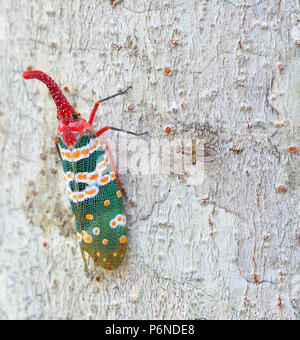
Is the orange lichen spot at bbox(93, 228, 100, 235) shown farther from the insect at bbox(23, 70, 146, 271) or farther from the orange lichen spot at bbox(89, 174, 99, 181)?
the orange lichen spot at bbox(89, 174, 99, 181)

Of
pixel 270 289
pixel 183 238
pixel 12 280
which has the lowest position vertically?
pixel 12 280

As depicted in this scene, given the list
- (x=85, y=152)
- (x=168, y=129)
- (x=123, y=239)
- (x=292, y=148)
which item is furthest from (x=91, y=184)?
(x=292, y=148)

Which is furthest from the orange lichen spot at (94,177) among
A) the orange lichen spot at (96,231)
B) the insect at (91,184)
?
the orange lichen spot at (96,231)

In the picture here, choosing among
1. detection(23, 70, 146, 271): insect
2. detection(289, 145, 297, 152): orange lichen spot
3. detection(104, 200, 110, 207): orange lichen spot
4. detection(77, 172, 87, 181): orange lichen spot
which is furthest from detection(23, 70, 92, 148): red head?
detection(289, 145, 297, 152): orange lichen spot

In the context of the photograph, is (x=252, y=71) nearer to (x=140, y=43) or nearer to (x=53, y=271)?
(x=140, y=43)
